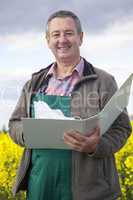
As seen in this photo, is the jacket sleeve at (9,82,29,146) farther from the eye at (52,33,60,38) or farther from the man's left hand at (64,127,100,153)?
the man's left hand at (64,127,100,153)

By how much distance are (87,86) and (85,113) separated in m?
0.15

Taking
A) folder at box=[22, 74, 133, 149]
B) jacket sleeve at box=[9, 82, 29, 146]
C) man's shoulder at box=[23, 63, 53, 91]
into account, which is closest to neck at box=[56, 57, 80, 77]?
man's shoulder at box=[23, 63, 53, 91]

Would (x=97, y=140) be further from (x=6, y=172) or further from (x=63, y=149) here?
(x=6, y=172)

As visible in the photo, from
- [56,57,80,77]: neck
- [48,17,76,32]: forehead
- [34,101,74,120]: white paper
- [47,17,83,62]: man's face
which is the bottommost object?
[34,101,74,120]: white paper

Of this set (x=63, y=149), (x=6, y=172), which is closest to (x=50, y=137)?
(x=63, y=149)

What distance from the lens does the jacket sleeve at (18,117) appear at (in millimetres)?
3245

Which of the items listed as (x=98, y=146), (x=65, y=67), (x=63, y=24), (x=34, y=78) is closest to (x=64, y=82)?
(x=65, y=67)

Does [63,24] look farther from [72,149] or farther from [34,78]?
[72,149]

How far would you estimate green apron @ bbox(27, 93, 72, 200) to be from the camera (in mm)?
3064

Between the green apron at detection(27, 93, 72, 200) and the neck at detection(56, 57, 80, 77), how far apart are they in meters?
0.18

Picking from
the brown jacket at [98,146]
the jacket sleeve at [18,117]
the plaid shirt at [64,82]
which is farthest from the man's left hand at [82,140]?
the jacket sleeve at [18,117]

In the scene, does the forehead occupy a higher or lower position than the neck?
higher

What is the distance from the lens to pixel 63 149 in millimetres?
3057

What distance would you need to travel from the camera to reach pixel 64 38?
124 inches
